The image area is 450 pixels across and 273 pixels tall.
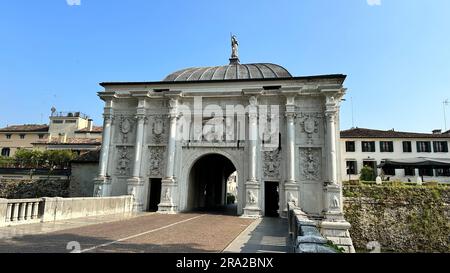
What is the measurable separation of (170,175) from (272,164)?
802cm

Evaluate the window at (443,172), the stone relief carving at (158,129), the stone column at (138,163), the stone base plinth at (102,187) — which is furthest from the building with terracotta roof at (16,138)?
the window at (443,172)

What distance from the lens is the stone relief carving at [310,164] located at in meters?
20.4

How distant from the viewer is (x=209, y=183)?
3092 cm

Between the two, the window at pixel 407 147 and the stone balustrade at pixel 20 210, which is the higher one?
the window at pixel 407 147

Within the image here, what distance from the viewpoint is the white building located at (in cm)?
3453

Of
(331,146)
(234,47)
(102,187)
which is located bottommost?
(102,187)

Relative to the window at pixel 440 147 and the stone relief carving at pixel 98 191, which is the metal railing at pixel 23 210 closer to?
the stone relief carving at pixel 98 191

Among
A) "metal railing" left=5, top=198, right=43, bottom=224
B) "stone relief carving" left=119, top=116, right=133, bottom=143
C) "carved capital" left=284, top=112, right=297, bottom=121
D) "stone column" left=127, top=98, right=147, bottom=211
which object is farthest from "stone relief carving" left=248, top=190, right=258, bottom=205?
"metal railing" left=5, top=198, right=43, bottom=224

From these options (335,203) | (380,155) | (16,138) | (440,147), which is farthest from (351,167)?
(16,138)

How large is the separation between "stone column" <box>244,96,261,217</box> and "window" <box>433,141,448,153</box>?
29155 millimetres

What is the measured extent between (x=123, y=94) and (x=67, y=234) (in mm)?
16658

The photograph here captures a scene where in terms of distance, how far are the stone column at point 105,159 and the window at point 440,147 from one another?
39.5m

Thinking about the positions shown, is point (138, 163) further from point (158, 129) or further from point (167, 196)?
point (167, 196)

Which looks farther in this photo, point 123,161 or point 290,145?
point 123,161
